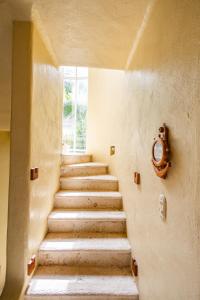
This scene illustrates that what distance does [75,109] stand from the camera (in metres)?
4.94

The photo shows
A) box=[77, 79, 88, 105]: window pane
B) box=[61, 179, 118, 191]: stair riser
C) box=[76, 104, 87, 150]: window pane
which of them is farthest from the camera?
box=[77, 79, 88, 105]: window pane

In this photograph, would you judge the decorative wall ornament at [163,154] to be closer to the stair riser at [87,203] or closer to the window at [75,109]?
the stair riser at [87,203]

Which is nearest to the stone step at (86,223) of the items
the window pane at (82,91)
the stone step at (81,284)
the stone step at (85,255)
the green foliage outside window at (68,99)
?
the stone step at (85,255)

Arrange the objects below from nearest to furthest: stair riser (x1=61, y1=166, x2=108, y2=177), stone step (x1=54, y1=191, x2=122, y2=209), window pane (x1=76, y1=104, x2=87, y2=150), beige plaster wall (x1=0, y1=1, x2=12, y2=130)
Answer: beige plaster wall (x1=0, y1=1, x2=12, y2=130) → stone step (x1=54, y1=191, x2=122, y2=209) → stair riser (x1=61, y1=166, x2=108, y2=177) → window pane (x1=76, y1=104, x2=87, y2=150)

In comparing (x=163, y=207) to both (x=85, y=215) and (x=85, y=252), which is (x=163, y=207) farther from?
(x=85, y=215)

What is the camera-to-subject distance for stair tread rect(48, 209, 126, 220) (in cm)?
223

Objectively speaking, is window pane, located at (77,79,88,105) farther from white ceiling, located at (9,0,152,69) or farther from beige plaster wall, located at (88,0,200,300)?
beige plaster wall, located at (88,0,200,300)

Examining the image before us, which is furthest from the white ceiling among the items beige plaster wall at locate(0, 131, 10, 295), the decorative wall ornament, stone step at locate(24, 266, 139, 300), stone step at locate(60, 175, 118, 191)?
stone step at locate(24, 266, 139, 300)

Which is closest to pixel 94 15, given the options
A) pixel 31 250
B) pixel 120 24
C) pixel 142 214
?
pixel 120 24

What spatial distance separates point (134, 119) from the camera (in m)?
1.85

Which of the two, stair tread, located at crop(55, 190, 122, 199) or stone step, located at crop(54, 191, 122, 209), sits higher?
stair tread, located at crop(55, 190, 122, 199)

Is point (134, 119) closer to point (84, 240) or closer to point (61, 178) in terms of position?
point (84, 240)

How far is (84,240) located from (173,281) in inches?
51.3

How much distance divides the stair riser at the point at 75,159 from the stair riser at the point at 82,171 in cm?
30
